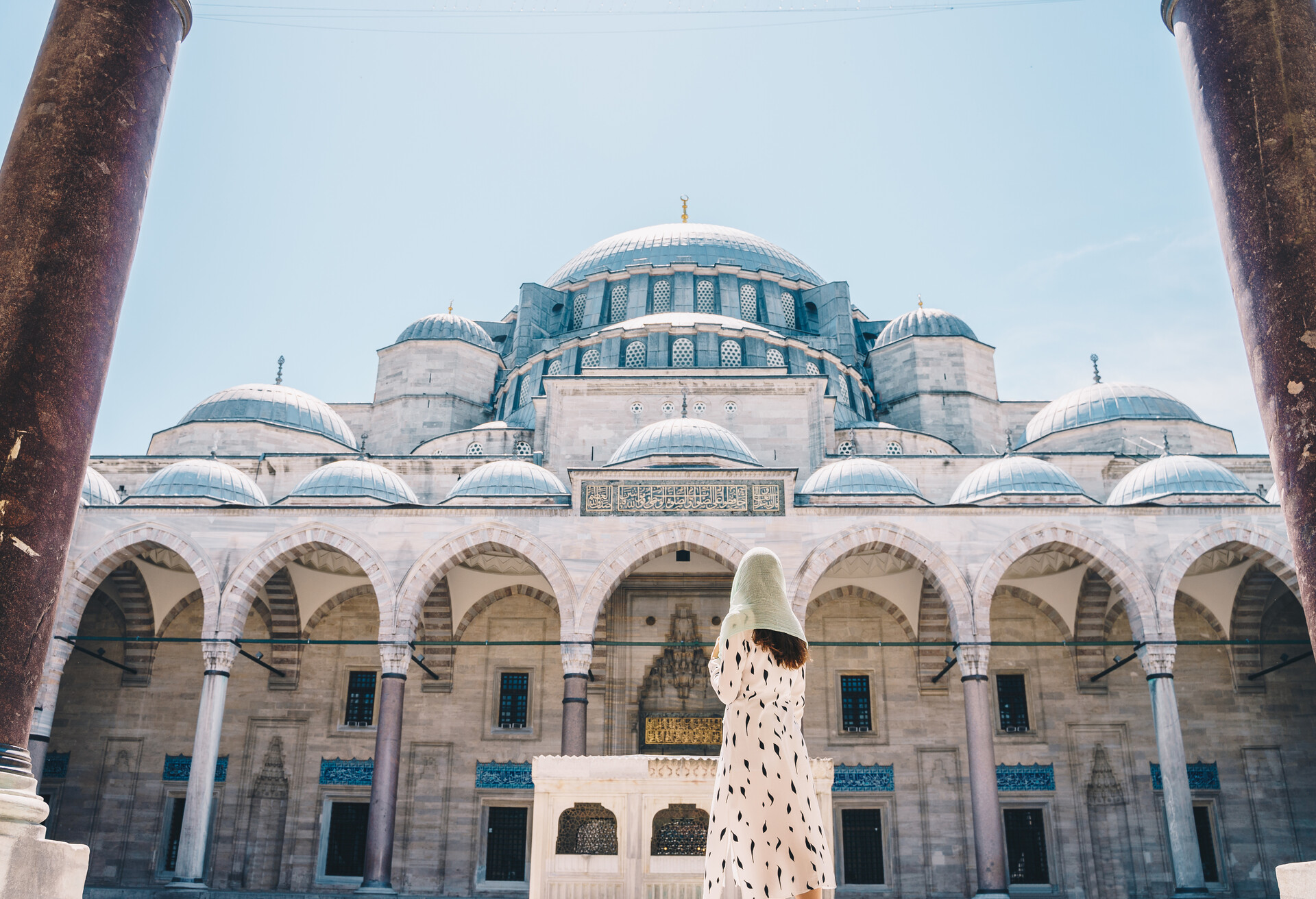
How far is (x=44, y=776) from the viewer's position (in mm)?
14852

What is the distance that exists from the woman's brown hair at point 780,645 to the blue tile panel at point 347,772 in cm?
1315

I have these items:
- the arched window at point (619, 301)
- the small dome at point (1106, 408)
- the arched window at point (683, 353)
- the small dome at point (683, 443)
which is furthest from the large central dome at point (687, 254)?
the small dome at point (683, 443)

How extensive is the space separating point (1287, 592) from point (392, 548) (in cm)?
1183

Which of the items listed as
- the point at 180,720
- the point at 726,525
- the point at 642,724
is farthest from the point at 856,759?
the point at 180,720

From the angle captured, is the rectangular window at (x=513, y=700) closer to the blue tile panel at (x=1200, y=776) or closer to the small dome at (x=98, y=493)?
the small dome at (x=98, y=493)

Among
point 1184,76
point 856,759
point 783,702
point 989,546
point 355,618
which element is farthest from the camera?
point 355,618

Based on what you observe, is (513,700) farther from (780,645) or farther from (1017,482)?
(780,645)

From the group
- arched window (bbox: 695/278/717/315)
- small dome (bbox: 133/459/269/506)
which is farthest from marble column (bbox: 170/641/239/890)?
arched window (bbox: 695/278/717/315)

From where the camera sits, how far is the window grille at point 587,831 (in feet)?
26.0

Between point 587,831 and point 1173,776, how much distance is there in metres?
7.23

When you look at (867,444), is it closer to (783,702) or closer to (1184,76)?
(1184,76)

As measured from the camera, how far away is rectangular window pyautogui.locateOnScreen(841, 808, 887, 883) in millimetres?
14227

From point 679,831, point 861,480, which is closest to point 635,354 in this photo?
point 861,480

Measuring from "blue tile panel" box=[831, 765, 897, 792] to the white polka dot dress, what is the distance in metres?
12.2
